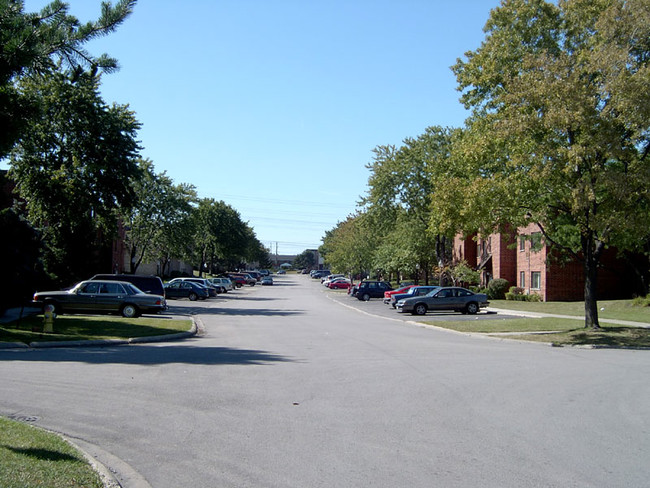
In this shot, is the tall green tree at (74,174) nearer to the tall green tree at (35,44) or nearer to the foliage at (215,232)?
the tall green tree at (35,44)

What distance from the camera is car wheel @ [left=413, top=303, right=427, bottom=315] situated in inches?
1305

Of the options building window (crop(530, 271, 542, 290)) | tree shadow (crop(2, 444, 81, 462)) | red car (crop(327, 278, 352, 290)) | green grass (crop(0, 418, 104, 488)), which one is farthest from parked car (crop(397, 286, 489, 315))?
red car (crop(327, 278, 352, 290))

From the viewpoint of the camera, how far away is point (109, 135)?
33.9m

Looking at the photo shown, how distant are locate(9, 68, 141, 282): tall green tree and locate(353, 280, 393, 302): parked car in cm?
2292

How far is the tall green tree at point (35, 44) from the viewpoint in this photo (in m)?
7.79

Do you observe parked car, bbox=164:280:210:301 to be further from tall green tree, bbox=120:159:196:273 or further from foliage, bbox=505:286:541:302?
foliage, bbox=505:286:541:302

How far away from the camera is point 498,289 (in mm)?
45969

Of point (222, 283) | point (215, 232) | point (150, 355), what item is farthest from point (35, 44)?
point (215, 232)

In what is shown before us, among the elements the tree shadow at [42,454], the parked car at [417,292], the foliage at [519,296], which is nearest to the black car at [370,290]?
the foliage at [519,296]

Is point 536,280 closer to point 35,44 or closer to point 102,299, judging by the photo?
point 102,299

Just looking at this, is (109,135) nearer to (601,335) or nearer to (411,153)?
(411,153)

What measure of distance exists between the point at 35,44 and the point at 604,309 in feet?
106

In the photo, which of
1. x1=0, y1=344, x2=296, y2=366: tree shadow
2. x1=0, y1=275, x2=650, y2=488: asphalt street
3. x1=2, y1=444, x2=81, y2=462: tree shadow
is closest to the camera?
x1=2, y1=444, x2=81, y2=462: tree shadow

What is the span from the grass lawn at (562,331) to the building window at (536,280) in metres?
17.0
